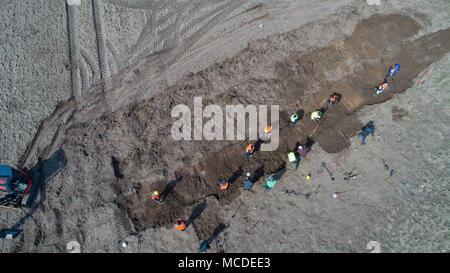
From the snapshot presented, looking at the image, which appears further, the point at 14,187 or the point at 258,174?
the point at 258,174

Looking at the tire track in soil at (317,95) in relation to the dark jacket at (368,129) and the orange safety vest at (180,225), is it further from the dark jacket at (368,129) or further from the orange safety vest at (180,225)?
the orange safety vest at (180,225)

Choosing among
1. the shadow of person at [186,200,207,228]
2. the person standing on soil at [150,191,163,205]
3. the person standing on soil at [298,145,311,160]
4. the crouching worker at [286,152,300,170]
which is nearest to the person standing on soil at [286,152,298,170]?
the crouching worker at [286,152,300,170]

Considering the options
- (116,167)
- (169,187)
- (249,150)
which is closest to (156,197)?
(169,187)

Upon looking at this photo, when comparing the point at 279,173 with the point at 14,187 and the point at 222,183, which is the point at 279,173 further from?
the point at 14,187

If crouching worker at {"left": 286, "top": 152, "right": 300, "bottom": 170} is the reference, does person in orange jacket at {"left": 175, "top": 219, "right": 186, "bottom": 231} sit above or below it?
below

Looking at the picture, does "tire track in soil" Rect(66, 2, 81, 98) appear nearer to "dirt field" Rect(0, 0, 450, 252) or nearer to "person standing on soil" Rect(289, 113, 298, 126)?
"dirt field" Rect(0, 0, 450, 252)

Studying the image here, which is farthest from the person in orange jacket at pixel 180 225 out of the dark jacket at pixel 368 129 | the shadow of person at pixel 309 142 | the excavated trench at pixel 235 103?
the dark jacket at pixel 368 129
